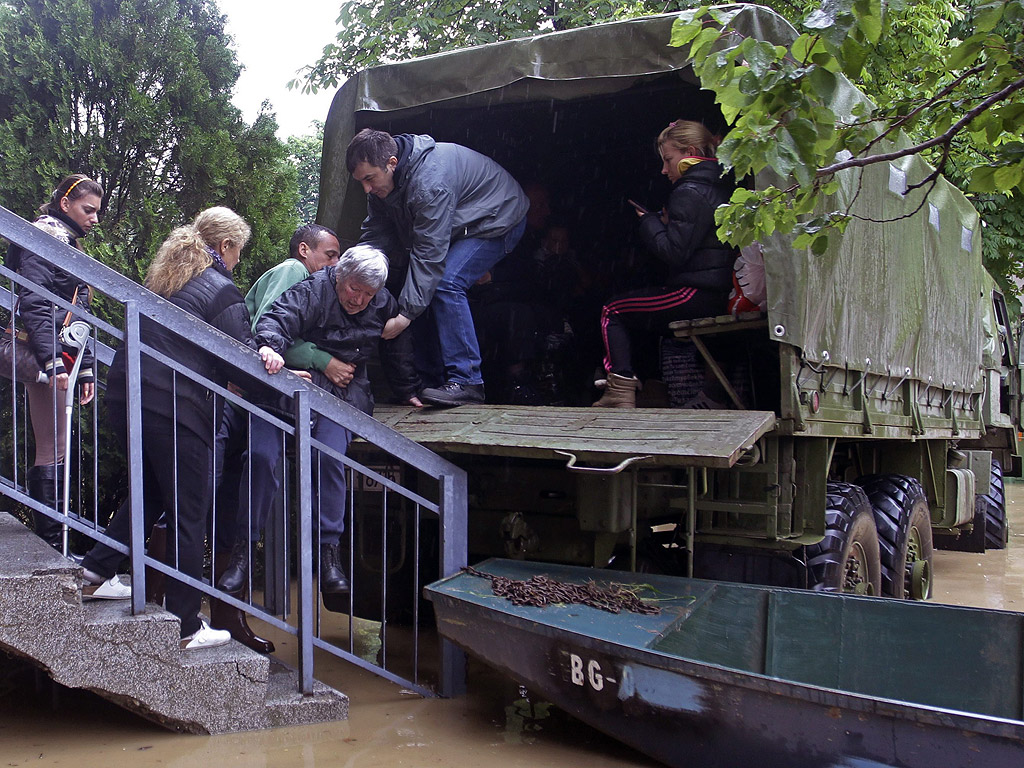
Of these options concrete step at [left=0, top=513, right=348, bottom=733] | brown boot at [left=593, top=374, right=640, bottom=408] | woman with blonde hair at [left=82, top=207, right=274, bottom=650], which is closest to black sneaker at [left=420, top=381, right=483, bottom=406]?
brown boot at [left=593, top=374, right=640, bottom=408]

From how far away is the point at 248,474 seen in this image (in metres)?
3.97

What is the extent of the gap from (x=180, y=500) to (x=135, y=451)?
38 centimetres

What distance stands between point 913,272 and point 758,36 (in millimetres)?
2306

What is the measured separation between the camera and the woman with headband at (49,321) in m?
4.20

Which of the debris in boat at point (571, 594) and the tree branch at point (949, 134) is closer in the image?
the tree branch at point (949, 134)

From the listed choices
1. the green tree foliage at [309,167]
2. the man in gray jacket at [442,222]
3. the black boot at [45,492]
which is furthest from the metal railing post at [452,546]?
the green tree foliage at [309,167]

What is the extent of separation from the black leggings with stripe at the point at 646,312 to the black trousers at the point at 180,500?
2.18 metres

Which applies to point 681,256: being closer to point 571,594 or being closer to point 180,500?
point 571,594

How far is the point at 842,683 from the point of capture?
13.0 feet

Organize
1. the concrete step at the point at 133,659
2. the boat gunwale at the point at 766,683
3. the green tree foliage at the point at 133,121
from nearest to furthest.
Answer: the boat gunwale at the point at 766,683 < the concrete step at the point at 133,659 < the green tree foliage at the point at 133,121

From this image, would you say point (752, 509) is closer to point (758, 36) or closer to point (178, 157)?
point (758, 36)

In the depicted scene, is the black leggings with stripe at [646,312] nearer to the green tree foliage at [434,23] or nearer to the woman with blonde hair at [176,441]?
the woman with blonde hair at [176,441]

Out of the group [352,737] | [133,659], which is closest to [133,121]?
[133,659]

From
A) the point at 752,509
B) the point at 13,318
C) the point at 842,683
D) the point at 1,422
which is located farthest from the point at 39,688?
the point at 842,683
